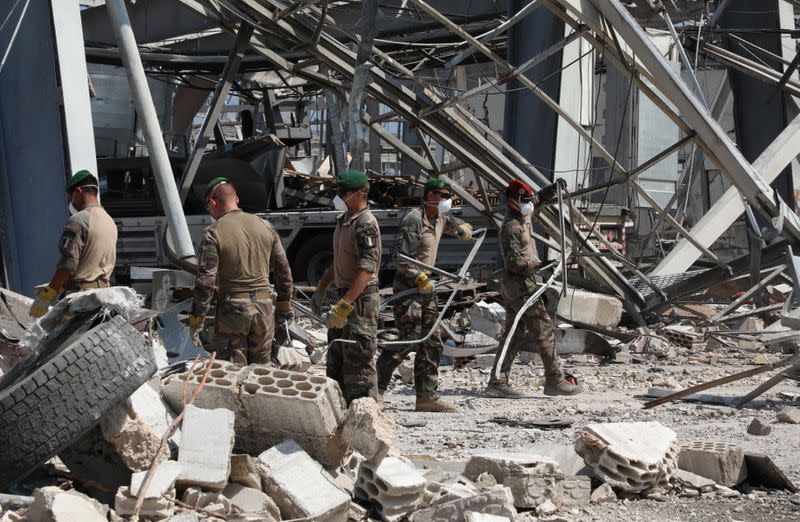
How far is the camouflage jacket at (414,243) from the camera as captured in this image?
7602 millimetres

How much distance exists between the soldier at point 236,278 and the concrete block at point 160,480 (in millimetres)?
1735

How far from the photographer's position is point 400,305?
7688mm

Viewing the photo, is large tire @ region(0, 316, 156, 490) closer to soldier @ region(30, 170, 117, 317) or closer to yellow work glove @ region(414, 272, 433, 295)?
soldier @ region(30, 170, 117, 317)

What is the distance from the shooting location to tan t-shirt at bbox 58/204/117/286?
659cm

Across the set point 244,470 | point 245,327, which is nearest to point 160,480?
point 244,470

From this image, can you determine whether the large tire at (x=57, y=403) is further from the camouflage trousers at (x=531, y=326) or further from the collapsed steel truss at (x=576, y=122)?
the collapsed steel truss at (x=576, y=122)

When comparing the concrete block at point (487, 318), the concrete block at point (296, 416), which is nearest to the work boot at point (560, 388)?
the concrete block at point (487, 318)

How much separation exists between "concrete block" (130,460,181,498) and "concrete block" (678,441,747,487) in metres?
2.64

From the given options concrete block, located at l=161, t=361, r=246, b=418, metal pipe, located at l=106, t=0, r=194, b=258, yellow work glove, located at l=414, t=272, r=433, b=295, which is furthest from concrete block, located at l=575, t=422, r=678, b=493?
metal pipe, located at l=106, t=0, r=194, b=258

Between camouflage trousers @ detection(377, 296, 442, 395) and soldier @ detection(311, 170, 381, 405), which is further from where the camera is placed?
camouflage trousers @ detection(377, 296, 442, 395)

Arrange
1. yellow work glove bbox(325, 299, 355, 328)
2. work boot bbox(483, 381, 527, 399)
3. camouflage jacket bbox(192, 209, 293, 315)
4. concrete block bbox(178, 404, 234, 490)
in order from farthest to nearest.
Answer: work boot bbox(483, 381, 527, 399), yellow work glove bbox(325, 299, 355, 328), camouflage jacket bbox(192, 209, 293, 315), concrete block bbox(178, 404, 234, 490)

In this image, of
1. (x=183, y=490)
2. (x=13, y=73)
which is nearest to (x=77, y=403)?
(x=183, y=490)

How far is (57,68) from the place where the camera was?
8562 millimetres

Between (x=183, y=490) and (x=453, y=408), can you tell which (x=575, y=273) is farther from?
(x=183, y=490)
